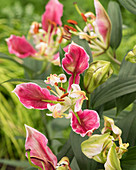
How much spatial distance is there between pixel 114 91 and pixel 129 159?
87mm

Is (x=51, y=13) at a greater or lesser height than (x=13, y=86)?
greater

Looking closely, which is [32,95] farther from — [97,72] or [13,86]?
[13,86]

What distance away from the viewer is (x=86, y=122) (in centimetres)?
33

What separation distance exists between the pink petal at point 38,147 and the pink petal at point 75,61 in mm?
81

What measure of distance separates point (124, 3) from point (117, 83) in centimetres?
11

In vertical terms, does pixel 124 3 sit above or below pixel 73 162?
above

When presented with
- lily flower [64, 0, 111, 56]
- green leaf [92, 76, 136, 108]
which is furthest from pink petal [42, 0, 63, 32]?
green leaf [92, 76, 136, 108]

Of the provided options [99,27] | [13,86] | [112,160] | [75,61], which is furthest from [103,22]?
[13,86]

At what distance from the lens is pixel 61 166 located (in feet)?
1.05

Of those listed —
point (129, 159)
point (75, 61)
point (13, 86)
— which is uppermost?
point (75, 61)

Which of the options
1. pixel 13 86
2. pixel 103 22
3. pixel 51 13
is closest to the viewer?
pixel 103 22

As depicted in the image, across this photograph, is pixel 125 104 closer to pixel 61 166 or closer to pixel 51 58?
pixel 61 166

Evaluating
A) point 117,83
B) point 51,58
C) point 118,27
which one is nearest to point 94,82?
point 117,83

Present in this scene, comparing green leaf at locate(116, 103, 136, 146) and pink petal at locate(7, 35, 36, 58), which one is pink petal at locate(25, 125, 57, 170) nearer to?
green leaf at locate(116, 103, 136, 146)
